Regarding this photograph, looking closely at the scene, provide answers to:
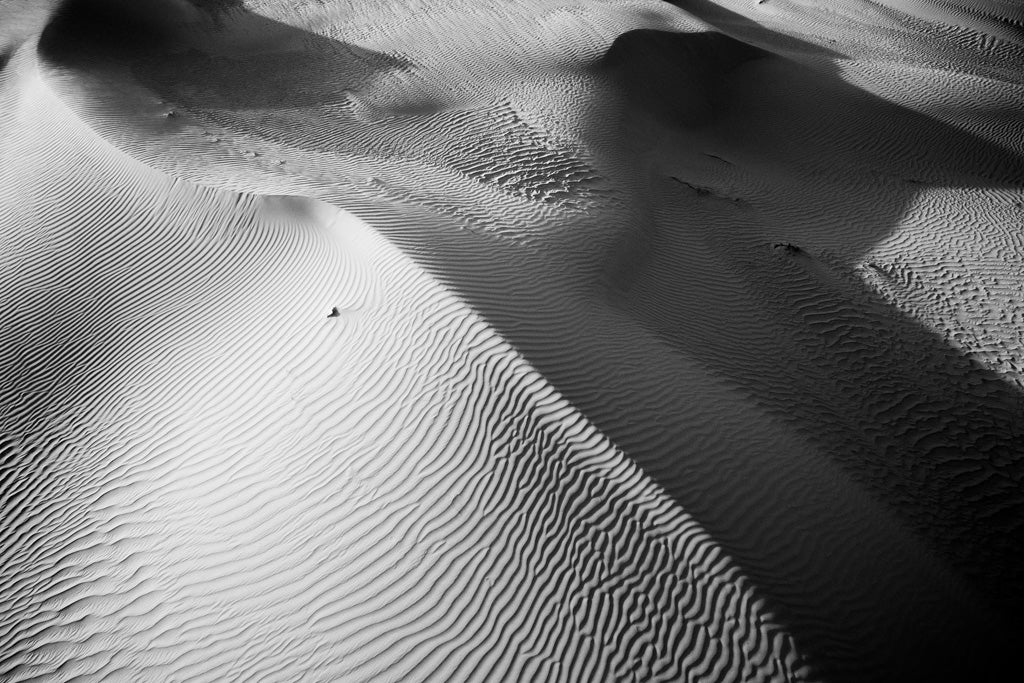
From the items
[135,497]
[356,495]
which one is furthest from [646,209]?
[135,497]

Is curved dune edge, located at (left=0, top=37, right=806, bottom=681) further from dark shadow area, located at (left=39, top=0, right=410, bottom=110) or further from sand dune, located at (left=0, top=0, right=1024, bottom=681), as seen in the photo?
dark shadow area, located at (left=39, top=0, right=410, bottom=110)

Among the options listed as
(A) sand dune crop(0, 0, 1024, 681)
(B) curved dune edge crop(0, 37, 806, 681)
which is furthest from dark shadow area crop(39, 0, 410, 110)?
(B) curved dune edge crop(0, 37, 806, 681)

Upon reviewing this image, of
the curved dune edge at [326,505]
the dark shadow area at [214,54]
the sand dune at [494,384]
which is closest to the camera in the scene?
the curved dune edge at [326,505]

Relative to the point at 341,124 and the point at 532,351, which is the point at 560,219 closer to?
the point at 532,351

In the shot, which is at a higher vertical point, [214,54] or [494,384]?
[494,384]

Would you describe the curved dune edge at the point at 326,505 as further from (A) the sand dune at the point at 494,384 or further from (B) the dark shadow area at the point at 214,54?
(B) the dark shadow area at the point at 214,54

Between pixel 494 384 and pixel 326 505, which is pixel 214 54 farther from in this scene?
pixel 326 505

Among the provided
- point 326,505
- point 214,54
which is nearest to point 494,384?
point 326,505

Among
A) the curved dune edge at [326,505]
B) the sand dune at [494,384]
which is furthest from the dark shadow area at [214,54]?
the curved dune edge at [326,505]
